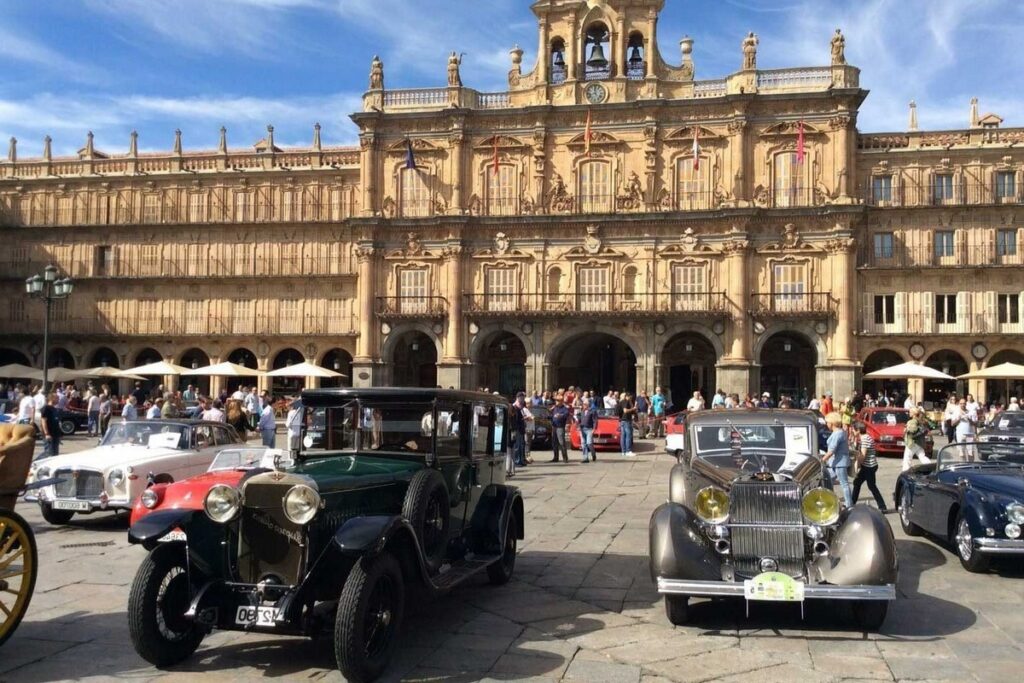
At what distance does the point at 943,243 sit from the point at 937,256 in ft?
1.93

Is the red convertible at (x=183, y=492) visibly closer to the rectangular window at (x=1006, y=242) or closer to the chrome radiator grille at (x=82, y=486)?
the chrome radiator grille at (x=82, y=486)

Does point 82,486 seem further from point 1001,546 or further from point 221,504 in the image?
point 1001,546

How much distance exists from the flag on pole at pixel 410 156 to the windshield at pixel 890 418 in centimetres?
2090

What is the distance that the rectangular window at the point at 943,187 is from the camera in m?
36.8

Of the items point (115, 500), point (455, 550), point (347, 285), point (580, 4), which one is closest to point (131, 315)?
point (347, 285)

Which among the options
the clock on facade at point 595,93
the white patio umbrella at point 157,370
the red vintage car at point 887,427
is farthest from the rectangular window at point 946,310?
the white patio umbrella at point 157,370

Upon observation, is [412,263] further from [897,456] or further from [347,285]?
[897,456]

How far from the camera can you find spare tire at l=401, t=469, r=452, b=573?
274 inches

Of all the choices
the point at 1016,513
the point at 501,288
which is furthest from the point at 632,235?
the point at 1016,513

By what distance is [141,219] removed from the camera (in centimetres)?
4244

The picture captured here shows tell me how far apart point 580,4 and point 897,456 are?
22643 millimetres

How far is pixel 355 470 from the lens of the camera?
23.8 ft

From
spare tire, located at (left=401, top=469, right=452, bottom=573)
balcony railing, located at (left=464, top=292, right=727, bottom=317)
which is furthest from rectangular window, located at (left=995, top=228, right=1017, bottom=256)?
spare tire, located at (left=401, top=469, right=452, bottom=573)

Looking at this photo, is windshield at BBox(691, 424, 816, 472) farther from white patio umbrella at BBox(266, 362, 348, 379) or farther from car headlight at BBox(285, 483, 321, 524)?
white patio umbrella at BBox(266, 362, 348, 379)
